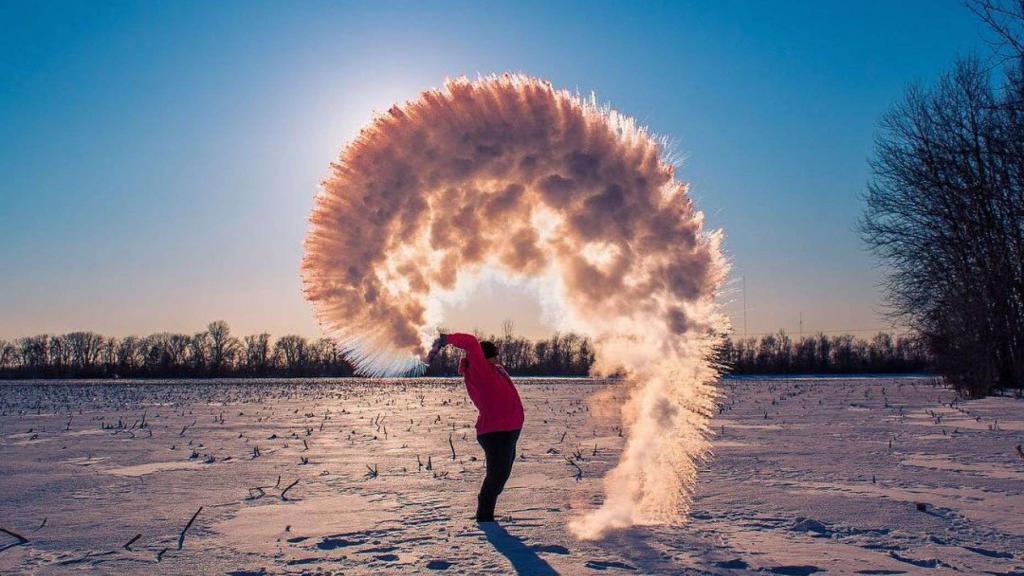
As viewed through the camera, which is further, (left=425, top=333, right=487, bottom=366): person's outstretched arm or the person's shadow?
(left=425, top=333, right=487, bottom=366): person's outstretched arm

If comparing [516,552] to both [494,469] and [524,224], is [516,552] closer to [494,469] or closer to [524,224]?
[494,469]

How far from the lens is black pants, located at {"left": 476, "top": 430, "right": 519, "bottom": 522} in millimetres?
6965

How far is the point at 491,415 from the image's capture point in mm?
6996

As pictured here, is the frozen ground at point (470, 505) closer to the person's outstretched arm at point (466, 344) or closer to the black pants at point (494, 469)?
the black pants at point (494, 469)

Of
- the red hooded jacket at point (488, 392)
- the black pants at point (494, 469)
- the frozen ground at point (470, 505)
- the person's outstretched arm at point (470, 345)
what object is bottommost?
the frozen ground at point (470, 505)

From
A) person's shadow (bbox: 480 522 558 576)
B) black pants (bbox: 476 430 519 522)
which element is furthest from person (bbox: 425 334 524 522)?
person's shadow (bbox: 480 522 558 576)

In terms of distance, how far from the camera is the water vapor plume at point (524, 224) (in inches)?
316

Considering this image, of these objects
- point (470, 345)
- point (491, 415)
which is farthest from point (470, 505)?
point (470, 345)

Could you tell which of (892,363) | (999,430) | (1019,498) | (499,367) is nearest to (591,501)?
(499,367)

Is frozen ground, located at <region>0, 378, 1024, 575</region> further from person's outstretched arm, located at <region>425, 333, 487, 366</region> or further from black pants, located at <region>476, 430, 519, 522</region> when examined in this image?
person's outstretched arm, located at <region>425, 333, 487, 366</region>

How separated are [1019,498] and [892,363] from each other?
316 feet

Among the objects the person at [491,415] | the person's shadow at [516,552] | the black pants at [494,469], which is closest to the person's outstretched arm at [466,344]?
the person at [491,415]

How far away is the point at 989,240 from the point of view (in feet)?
93.0

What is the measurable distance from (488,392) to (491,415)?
228 mm
